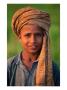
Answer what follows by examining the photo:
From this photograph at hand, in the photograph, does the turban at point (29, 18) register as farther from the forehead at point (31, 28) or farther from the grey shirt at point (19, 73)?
the grey shirt at point (19, 73)

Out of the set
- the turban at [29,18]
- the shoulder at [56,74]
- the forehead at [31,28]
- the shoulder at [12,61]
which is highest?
the turban at [29,18]

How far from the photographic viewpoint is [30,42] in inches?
51.1

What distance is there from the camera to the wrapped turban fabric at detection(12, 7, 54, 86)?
1.29 meters

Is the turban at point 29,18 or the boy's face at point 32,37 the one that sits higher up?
the turban at point 29,18

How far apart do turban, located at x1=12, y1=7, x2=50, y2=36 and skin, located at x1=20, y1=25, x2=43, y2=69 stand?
0.11 ft

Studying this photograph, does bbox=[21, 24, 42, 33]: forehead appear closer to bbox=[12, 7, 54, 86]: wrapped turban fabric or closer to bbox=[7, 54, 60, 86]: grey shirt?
bbox=[12, 7, 54, 86]: wrapped turban fabric

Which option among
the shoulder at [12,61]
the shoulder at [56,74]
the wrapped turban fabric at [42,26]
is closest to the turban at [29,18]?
the wrapped turban fabric at [42,26]

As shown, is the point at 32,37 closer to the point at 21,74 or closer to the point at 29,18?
the point at 29,18

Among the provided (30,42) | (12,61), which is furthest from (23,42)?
(12,61)

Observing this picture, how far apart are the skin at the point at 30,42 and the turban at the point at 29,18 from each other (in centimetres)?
3

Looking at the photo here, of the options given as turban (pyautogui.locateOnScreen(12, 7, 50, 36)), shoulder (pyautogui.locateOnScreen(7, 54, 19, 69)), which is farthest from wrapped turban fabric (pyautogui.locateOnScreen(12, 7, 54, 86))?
shoulder (pyautogui.locateOnScreen(7, 54, 19, 69))

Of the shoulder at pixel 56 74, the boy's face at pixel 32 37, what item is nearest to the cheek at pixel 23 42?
the boy's face at pixel 32 37

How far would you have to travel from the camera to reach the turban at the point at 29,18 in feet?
4.26
